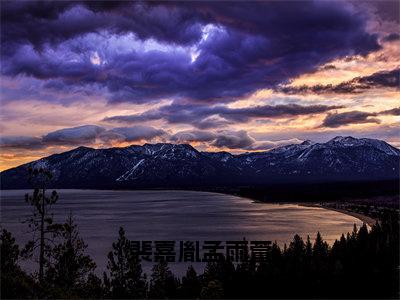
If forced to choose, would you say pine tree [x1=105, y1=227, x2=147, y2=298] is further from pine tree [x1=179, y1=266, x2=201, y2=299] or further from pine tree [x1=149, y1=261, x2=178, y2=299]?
pine tree [x1=179, y1=266, x2=201, y2=299]

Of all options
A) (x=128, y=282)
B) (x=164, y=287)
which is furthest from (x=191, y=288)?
(x=128, y=282)

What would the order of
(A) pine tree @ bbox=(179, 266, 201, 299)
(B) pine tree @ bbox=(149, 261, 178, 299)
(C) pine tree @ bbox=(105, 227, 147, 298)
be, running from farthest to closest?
(A) pine tree @ bbox=(179, 266, 201, 299) < (B) pine tree @ bbox=(149, 261, 178, 299) < (C) pine tree @ bbox=(105, 227, 147, 298)

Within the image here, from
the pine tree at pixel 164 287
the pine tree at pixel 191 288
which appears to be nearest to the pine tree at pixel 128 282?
the pine tree at pixel 164 287

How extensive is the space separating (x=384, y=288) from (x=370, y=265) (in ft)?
15.1

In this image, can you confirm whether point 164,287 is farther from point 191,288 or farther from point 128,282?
point 128,282

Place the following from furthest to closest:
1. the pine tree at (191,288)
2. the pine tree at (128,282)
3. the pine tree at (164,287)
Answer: the pine tree at (191,288) → the pine tree at (164,287) → the pine tree at (128,282)

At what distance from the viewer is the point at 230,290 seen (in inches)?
1882

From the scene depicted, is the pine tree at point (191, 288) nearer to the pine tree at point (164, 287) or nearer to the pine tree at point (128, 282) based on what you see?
the pine tree at point (164, 287)

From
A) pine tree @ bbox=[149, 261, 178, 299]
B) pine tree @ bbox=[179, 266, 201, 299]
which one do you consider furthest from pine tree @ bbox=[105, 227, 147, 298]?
pine tree @ bbox=[179, 266, 201, 299]

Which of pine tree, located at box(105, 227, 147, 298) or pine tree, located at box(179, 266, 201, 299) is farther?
pine tree, located at box(179, 266, 201, 299)

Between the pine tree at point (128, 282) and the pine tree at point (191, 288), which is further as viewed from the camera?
the pine tree at point (191, 288)

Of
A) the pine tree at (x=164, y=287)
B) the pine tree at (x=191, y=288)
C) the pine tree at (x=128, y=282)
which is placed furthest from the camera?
the pine tree at (x=191, y=288)

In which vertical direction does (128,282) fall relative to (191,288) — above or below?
above

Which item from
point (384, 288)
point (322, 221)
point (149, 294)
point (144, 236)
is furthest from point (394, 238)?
point (322, 221)
